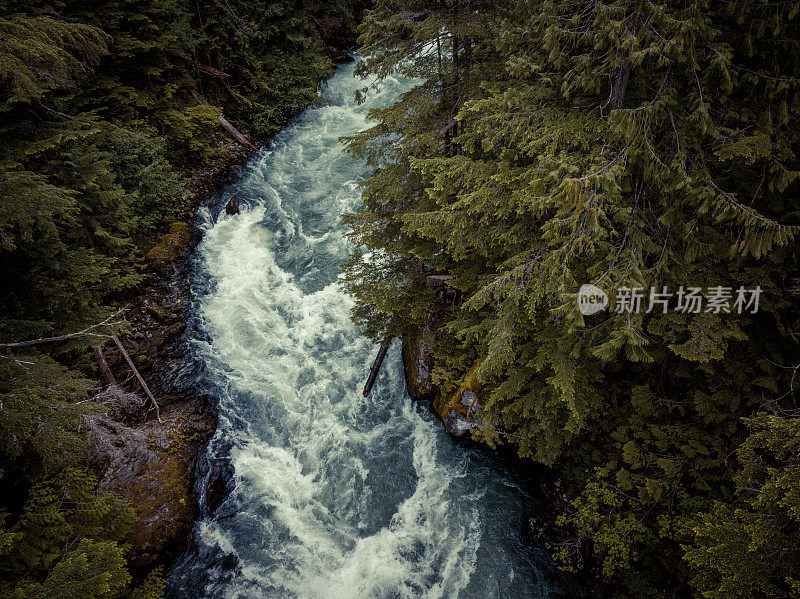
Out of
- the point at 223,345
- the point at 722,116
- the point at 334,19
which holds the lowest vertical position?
the point at 223,345

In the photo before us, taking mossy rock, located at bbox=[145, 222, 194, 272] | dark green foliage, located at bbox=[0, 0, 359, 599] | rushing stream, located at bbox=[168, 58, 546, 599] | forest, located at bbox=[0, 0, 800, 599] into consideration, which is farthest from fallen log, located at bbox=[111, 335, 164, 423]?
mossy rock, located at bbox=[145, 222, 194, 272]

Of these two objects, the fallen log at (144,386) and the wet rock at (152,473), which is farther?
the fallen log at (144,386)

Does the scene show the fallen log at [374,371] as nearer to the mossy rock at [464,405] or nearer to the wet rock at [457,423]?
the mossy rock at [464,405]

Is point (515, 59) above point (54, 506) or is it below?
above

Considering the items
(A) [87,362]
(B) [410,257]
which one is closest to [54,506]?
(A) [87,362]

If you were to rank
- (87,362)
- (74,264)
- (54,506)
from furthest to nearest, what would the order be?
(87,362) → (74,264) → (54,506)

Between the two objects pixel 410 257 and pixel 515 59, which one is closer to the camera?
pixel 515 59

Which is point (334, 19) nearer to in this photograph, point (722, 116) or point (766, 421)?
point (722, 116)

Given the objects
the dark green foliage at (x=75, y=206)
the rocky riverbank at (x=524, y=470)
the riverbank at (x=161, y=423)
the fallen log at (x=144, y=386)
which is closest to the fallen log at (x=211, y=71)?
the dark green foliage at (x=75, y=206)

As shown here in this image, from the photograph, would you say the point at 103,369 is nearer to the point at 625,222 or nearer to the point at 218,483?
the point at 218,483
